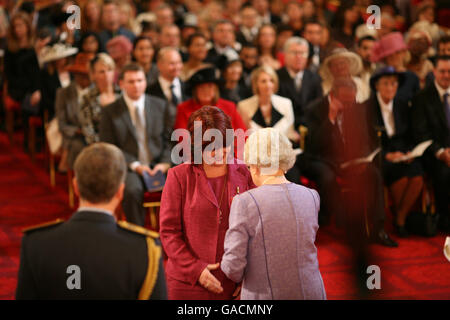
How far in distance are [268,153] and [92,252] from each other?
852 mm

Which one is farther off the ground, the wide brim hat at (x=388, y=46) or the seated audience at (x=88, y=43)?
the seated audience at (x=88, y=43)

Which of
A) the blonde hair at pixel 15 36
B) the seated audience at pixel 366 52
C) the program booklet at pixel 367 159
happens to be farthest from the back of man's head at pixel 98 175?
the blonde hair at pixel 15 36

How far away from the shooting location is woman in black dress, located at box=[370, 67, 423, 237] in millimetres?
5469

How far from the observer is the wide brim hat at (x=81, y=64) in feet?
Result: 19.6

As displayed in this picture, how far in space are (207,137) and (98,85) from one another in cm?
303

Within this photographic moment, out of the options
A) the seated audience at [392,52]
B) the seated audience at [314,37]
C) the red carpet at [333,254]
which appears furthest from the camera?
the seated audience at [314,37]

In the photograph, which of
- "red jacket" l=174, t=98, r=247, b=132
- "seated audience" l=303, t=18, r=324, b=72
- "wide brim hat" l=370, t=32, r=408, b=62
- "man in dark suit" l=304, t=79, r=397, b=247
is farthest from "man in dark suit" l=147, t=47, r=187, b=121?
"seated audience" l=303, t=18, r=324, b=72

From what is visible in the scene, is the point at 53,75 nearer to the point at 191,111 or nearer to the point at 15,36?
the point at 15,36

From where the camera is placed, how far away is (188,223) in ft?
9.62

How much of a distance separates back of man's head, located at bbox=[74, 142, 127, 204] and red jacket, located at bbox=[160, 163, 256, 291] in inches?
34.6

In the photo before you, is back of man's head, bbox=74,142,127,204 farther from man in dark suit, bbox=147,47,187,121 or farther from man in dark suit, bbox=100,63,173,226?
man in dark suit, bbox=147,47,187,121

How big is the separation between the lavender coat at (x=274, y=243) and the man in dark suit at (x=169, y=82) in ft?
11.8

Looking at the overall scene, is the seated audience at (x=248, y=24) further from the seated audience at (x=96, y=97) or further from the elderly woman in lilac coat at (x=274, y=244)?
the elderly woman in lilac coat at (x=274, y=244)
